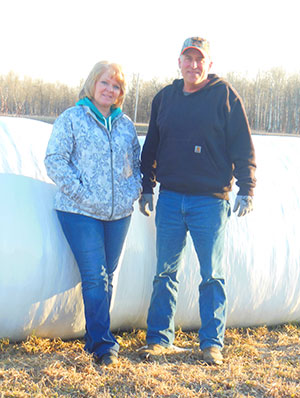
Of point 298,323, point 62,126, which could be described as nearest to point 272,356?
point 298,323

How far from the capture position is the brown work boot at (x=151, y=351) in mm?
3436

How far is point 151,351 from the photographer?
3486 mm

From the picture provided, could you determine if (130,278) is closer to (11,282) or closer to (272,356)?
(11,282)

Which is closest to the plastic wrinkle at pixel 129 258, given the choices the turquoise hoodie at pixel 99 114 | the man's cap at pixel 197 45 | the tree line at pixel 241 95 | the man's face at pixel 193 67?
the turquoise hoodie at pixel 99 114

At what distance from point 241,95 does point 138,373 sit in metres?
36.7

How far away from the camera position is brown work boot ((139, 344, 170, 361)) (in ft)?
11.3

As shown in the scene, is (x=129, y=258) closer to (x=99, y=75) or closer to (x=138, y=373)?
(x=138, y=373)

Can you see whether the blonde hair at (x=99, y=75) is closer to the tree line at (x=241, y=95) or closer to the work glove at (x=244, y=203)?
the work glove at (x=244, y=203)

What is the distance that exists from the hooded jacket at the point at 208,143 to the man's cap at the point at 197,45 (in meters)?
0.19

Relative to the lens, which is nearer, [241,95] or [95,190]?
[95,190]

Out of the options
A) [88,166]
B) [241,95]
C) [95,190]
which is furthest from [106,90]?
[241,95]

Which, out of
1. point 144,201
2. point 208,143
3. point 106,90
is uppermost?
point 106,90

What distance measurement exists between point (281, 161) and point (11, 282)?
2.51 m

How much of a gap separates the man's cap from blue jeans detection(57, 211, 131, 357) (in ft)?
4.22
